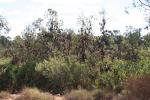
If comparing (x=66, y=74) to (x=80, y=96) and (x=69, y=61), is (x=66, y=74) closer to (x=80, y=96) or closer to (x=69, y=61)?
(x=69, y=61)

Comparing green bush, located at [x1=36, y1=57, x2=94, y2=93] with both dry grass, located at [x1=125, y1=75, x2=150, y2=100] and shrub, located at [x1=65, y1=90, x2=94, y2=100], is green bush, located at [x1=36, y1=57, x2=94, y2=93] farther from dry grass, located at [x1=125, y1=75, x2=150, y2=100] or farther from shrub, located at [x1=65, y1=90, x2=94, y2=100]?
dry grass, located at [x1=125, y1=75, x2=150, y2=100]

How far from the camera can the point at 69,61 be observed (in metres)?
29.8

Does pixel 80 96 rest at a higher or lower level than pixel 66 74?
lower

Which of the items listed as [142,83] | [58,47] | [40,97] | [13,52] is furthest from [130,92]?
[13,52]

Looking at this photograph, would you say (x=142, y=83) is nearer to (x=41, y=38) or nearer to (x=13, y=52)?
(x=41, y=38)

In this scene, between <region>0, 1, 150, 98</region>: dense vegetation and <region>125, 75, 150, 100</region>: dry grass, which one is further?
<region>0, 1, 150, 98</region>: dense vegetation

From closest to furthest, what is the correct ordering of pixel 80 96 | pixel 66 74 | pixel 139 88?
pixel 139 88
pixel 80 96
pixel 66 74

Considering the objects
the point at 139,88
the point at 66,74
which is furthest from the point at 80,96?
the point at 66,74

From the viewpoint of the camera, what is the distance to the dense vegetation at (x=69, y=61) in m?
24.6

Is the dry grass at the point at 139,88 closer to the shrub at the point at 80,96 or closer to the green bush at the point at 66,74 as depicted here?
the shrub at the point at 80,96

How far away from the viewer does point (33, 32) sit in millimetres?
45938

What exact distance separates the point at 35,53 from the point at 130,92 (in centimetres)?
2715

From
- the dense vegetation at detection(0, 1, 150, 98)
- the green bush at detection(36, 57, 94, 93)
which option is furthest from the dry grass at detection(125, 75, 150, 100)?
the green bush at detection(36, 57, 94, 93)

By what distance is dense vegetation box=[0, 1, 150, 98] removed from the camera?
2458 cm
